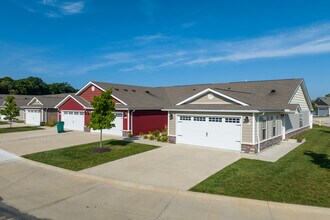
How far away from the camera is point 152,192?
8.84m

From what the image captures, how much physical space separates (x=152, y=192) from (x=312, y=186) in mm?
5870

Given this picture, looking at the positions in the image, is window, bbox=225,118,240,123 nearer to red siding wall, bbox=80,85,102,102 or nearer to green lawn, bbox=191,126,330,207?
green lawn, bbox=191,126,330,207

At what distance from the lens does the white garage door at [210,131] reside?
15.8 metres

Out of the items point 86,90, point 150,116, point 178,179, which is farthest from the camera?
point 86,90

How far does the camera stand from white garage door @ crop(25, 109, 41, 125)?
1314 inches

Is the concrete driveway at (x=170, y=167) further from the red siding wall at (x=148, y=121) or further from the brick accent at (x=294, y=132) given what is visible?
the brick accent at (x=294, y=132)

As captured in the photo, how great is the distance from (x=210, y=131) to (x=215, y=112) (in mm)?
1407

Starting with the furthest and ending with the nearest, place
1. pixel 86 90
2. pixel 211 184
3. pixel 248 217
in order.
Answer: pixel 86 90 → pixel 211 184 → pixel 248 217

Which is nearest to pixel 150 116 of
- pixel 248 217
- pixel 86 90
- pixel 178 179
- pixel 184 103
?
pixel 184 103

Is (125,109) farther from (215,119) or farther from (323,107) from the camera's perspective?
(323,107)

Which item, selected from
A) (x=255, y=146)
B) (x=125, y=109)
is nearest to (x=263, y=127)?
(x=255, y=146)

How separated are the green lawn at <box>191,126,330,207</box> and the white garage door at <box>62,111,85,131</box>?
736 inches

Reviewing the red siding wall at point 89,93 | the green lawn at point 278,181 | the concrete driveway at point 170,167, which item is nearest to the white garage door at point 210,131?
the concrete driveway at point 170,167

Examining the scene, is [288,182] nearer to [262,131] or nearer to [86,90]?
[262,131]
